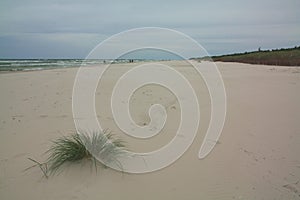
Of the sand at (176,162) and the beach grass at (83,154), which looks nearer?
the sand at (176,162)

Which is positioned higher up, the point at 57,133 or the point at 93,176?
the point at 57,133

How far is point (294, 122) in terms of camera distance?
509 centimetres

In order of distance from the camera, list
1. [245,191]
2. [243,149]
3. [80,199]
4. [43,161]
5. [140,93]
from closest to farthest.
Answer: [80,199]
[245,191]
[43,161]
[243,149]
[140,93]

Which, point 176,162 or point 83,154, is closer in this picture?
point 83,154

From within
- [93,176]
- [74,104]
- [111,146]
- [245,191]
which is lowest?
[245,191]

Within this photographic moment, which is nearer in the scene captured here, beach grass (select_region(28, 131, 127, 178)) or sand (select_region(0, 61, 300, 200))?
sand (select_region(0, 61, 300, 200))

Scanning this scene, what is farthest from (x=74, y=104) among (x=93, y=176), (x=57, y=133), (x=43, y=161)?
(x=93, y=176)

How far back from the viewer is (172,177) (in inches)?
123

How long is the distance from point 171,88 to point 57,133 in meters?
4.79

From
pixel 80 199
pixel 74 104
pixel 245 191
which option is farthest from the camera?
pixel 74 104

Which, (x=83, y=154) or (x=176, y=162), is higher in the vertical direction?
(x=83, y=154)

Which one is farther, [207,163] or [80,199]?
[207,163]

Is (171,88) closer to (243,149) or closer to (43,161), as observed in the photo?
(243,149)

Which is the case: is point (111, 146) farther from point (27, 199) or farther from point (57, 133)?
point (57, 133)
